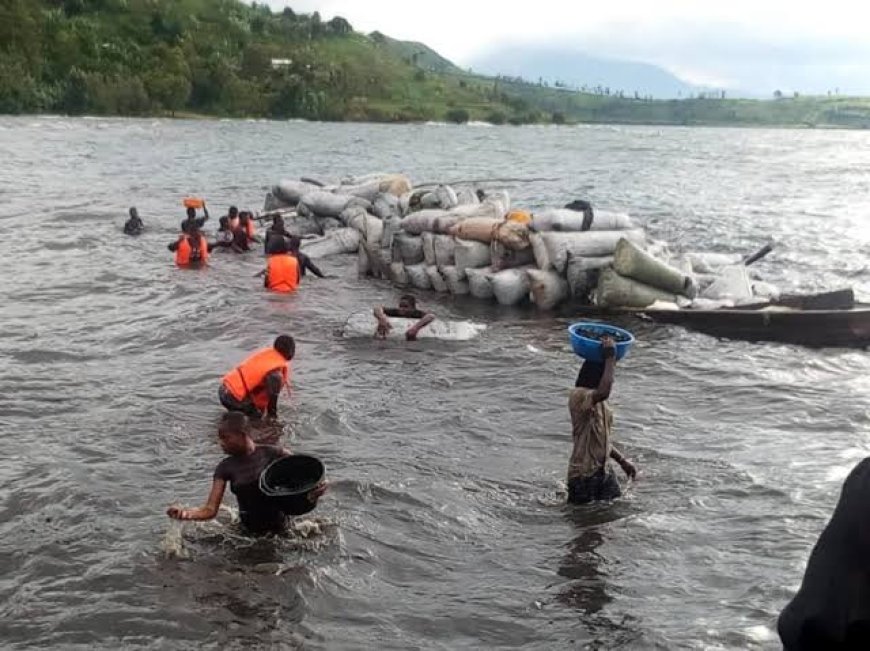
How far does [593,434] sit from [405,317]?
21.4ft

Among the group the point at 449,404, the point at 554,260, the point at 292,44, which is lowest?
the point at 449,404

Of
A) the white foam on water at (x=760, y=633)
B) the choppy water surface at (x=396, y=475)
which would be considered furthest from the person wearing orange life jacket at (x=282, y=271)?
the white foam on water at (x=760, y=633)

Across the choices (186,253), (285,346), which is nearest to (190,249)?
(186,253)

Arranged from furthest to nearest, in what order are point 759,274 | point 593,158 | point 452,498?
point 593,158 < point 759,274 < point 452,498

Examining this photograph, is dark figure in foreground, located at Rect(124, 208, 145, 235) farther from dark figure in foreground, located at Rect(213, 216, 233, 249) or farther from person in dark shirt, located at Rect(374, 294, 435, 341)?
person in dark shirt, located at Rect(374, 294, 435, 341)

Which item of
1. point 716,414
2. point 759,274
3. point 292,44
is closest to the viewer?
point 716,414

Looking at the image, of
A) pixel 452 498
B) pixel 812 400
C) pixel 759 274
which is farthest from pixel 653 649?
pixel 759 274

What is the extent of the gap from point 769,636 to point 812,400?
5.79 meters

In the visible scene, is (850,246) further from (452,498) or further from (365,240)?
(452,498)

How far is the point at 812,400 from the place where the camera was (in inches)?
430

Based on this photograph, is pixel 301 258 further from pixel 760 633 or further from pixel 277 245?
pixel 760 633

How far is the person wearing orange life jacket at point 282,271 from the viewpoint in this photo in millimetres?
16016

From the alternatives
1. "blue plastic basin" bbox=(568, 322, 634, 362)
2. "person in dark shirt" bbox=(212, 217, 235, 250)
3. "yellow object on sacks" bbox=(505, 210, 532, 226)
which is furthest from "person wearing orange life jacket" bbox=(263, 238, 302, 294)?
"blue plastic basin" bbox=(568, 322, 634, 362)

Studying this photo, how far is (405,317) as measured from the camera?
530 inches
